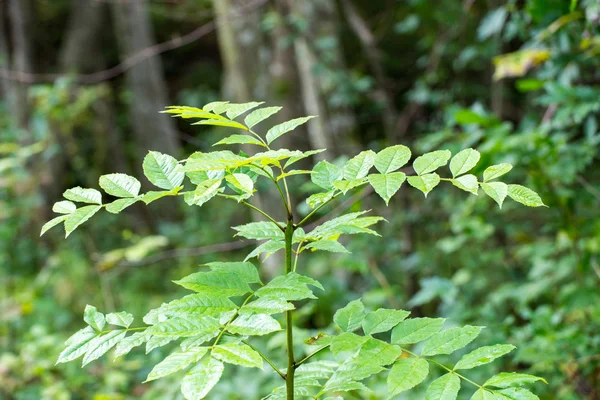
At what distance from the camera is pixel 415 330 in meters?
0.84

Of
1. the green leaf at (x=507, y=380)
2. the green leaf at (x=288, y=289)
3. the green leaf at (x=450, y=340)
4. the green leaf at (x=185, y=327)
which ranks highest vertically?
the green leaf at (x=288, y=289)

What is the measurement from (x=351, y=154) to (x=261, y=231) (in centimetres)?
260

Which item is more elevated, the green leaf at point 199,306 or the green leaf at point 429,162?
the green leaf at point 429,162

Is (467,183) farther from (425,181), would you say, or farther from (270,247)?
(270,247)

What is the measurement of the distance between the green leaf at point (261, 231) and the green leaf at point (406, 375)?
260mm

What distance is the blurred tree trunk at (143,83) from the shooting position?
765 cm

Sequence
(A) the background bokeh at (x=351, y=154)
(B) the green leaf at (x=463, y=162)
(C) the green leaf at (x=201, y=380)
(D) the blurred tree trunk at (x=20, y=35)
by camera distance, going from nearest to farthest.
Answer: (C) the green leaf at (x=201, y=380)
(B) the green leaf at (x=463, y=162)
(A) the background bokeh at (x=351, y=154)
(D) the blurred tree trunk at (x=20, y=35)

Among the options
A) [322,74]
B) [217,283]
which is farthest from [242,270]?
[322,74]

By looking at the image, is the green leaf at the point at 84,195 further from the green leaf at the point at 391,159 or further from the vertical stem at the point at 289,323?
the green leaf at the point at 391,159

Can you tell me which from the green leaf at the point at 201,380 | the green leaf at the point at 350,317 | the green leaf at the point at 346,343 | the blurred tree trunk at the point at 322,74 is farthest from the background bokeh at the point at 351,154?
the green leaf at the point at 201,380

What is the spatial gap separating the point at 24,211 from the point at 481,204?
3908mm

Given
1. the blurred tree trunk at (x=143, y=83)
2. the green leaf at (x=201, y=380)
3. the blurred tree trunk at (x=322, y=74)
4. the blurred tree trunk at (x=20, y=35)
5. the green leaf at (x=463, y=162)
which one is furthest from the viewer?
the blurred tree trunk at (x=143, y=83)

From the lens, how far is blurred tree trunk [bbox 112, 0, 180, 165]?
765 centimetres

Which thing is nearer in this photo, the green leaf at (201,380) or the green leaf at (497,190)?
the green leaf at (201,380)
